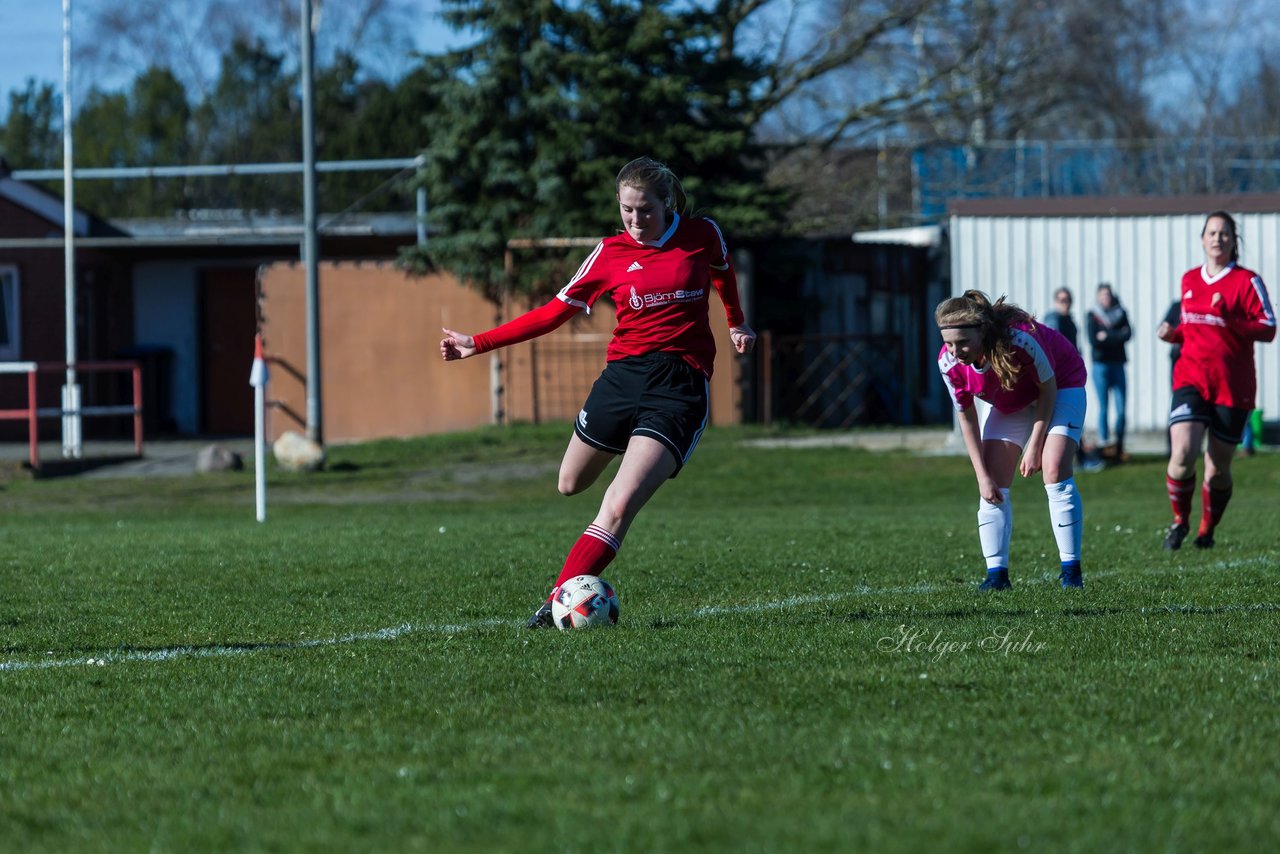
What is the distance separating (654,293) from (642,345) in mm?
238

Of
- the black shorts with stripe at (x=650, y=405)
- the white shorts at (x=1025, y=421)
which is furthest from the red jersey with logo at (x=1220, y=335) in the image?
the black shorts with stripe at (x=650, y=405)

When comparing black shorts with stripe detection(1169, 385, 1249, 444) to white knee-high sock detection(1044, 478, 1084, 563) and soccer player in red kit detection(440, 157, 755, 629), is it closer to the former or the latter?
white knee-high sock detection(1044, 478, 1084, 563)

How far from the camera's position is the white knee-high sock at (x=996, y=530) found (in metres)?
8.45

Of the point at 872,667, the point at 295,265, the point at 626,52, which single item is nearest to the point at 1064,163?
the point at 626,52

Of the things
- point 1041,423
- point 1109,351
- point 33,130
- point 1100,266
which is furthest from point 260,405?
point 33,130

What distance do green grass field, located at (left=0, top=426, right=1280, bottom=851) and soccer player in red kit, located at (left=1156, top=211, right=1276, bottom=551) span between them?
667 millimetres

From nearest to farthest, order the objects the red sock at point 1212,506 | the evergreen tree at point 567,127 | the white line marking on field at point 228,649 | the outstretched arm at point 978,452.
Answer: the white line marking on field at point 228,649 → the outstretched arm at point 978,452 → the red sock at point 1212,506 → the evergreen tree at point 567,127

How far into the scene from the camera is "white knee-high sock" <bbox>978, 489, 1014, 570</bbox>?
8453 mm

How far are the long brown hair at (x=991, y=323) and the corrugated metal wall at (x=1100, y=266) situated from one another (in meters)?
15.0

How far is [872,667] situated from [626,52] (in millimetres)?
23411

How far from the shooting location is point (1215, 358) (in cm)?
1077

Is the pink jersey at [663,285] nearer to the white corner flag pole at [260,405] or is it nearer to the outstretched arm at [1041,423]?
the outstretched arm at [1041,423]

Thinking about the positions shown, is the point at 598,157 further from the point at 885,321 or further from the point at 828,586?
the point at 828,586

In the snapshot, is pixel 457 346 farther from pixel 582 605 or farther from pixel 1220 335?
pixel 1220 335
